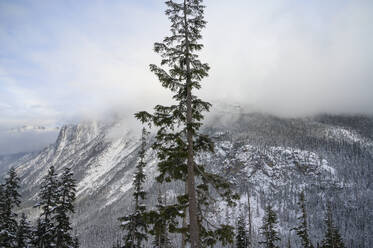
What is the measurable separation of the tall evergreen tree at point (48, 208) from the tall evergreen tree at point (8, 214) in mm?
2382

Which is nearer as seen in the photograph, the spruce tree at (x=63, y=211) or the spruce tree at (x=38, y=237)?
the spruce tree at (x=63, y=211)

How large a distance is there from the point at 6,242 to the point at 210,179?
22.6 meters

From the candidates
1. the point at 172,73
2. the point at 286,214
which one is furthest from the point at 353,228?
the point at 172,73

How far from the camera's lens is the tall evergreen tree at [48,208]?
23.0 meters

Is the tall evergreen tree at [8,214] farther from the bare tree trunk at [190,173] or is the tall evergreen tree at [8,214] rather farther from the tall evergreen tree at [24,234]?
the bare tree trunk at [190,173]

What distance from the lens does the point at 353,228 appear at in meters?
166

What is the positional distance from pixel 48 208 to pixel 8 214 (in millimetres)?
4443

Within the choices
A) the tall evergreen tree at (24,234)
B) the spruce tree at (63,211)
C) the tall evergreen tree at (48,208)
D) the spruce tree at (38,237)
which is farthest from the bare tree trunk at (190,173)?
the tall evergreen tree at (24,234)

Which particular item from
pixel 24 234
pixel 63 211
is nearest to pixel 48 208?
pixel 63 211

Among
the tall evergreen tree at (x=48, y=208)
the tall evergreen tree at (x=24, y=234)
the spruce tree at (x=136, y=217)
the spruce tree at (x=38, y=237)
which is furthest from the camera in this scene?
the tall evergreen tree at (x=24, y=234)

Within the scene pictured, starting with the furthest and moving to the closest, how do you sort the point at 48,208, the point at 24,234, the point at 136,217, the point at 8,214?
the point at 24,234 → the point at 8,214 → the point at 48,208 → the point at 136,217

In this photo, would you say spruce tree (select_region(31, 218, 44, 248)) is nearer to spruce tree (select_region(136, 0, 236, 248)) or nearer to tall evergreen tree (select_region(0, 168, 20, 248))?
tall evergreen tree (select_region(0, 168, 20, 248))

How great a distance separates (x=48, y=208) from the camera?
2325cm

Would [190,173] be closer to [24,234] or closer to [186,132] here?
[186,132]
